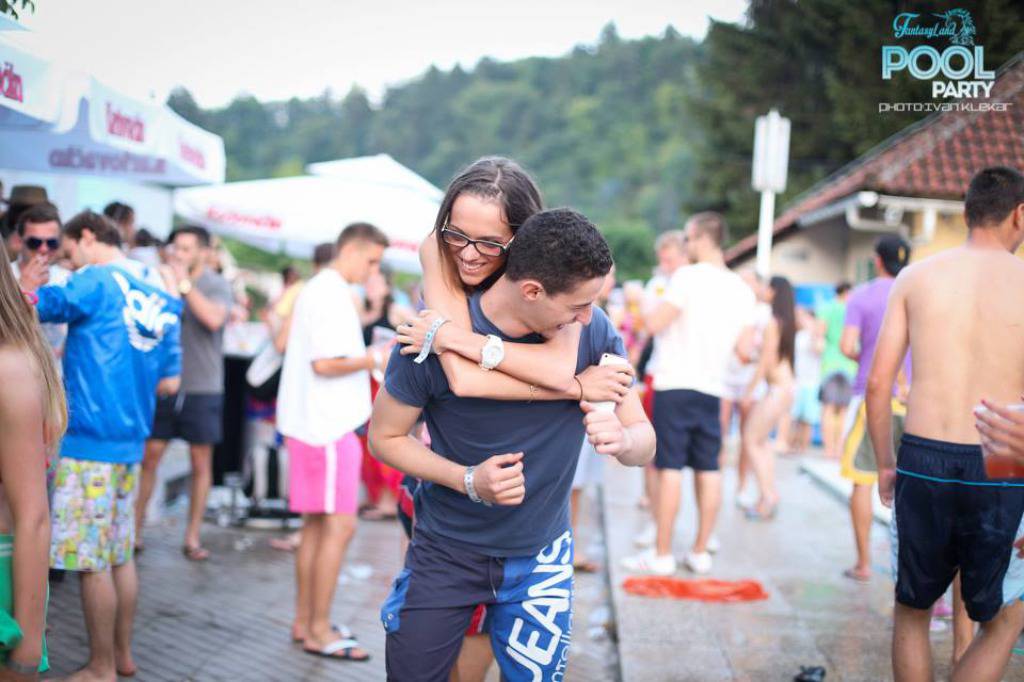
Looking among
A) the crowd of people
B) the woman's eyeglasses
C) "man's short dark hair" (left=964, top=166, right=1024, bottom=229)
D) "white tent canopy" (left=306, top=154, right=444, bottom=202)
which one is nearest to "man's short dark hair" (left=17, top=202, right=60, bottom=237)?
the crowd of people

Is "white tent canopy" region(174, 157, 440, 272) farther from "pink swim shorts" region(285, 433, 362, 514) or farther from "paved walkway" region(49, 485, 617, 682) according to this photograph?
"pink swim shorts" region(285, 433, 362, 514)

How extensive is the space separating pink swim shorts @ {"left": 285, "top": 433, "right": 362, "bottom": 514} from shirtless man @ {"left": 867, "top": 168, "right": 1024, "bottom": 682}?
2564mm

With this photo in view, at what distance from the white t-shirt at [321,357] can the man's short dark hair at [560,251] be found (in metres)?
2.53

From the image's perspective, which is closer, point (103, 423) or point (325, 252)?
point (103, 423)

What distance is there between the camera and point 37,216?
14.8 feet

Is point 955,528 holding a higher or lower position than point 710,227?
lower

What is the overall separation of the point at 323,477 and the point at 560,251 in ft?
9.06

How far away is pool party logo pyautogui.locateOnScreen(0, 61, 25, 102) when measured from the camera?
4.04m

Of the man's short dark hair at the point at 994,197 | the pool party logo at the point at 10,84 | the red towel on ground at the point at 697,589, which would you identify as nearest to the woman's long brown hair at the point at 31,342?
the pool party logo at the point at 10,84

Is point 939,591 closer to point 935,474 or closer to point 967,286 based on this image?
point 935,474

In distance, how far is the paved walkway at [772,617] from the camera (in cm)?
441

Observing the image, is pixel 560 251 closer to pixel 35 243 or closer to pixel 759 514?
pixel 35 243

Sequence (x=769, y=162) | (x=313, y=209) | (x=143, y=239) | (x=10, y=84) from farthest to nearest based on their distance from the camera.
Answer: (x=769, y=162) < (x=313, y=209) < (x=143, y=239) < (x=10, y=84)

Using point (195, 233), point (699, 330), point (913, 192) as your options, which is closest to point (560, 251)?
point (699, 330)
